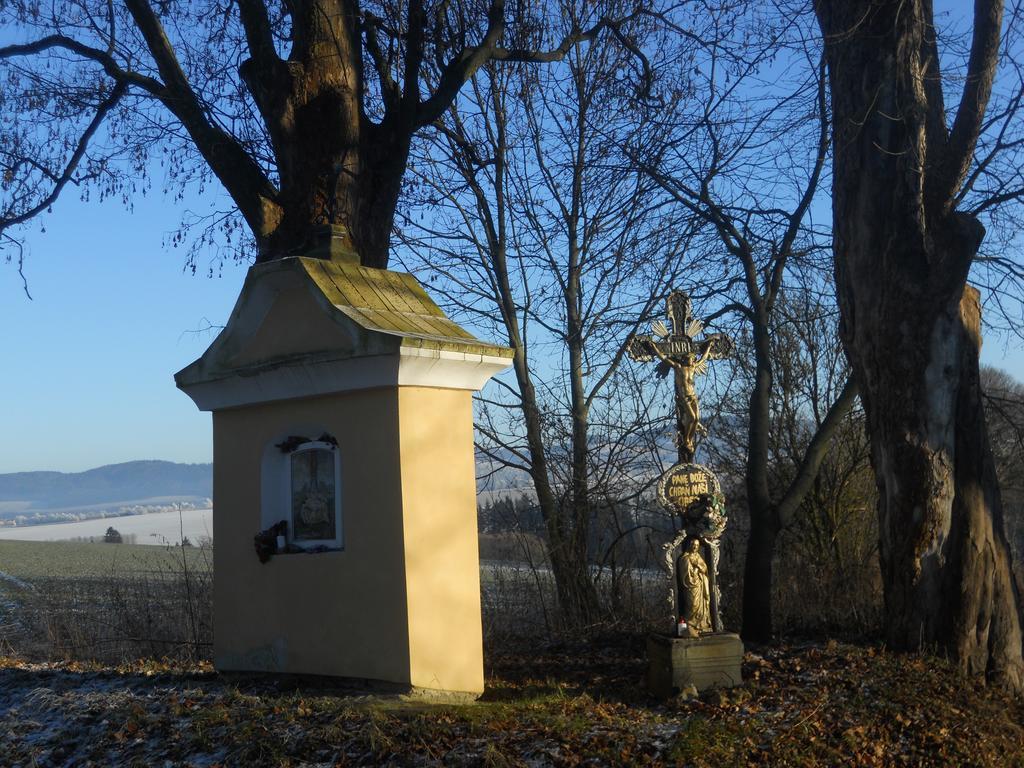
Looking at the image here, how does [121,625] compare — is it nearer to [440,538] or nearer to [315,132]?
[315,132]

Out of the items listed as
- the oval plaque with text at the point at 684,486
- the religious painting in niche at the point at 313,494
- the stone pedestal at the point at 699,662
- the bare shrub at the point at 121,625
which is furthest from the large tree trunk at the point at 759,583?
the bare shrub at the point at 121,625

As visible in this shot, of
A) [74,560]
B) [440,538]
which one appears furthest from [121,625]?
[74,560]

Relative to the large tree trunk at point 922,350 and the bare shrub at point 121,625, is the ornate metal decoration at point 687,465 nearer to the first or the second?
the large tree trunk at point 922,350

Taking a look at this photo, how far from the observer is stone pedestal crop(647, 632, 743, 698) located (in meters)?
6.29

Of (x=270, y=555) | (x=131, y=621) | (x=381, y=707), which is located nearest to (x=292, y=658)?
(x=270, y=555)

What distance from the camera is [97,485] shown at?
563 ft

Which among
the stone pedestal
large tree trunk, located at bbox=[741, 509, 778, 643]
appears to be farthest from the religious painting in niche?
large tree trunk, located at bbox=[741, 509, 778, 643]

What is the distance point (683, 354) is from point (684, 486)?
0.92m

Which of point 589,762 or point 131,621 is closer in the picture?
point 589,762

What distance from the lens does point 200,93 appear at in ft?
31.6

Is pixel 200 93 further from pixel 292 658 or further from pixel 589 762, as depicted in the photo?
pixel 589 762

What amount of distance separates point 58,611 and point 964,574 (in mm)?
11494

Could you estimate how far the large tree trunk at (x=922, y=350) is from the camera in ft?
23.4

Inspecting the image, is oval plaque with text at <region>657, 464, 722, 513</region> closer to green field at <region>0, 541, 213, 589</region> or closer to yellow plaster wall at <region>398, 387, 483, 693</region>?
yellow plaster wall at <region>398, 387, 483, 693</region>
